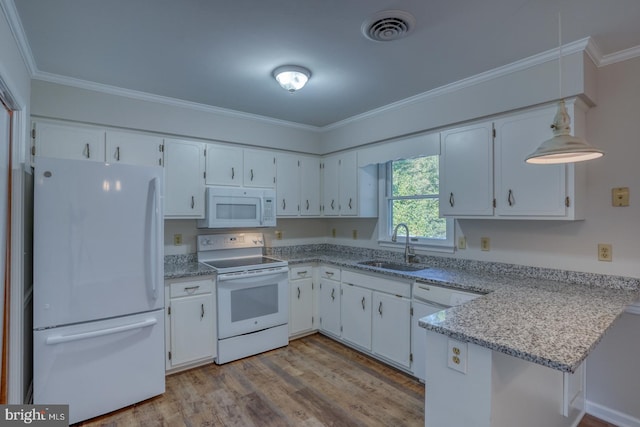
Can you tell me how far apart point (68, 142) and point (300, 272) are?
2.38m

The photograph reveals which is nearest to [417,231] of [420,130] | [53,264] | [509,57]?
[420,130]

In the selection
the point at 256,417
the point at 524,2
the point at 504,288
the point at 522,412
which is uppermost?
the point at 524,2

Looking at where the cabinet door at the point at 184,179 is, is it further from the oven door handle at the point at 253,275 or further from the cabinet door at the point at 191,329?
the cabinet door at the point at 191,329

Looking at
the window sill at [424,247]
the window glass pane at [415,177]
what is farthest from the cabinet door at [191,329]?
the window glass pane at [415,177]

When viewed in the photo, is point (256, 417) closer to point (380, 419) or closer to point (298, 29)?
point (380, 419)

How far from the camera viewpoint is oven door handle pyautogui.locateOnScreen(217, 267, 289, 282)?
2988mm

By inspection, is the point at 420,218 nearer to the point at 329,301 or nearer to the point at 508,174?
the point at 508,174

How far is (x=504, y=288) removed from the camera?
2156mm

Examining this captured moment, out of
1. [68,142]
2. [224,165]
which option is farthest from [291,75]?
[68,142]

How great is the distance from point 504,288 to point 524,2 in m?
1.65

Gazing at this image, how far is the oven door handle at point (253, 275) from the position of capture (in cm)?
299

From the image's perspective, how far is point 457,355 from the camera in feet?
4.36

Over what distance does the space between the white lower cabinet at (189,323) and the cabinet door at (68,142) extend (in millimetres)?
1268

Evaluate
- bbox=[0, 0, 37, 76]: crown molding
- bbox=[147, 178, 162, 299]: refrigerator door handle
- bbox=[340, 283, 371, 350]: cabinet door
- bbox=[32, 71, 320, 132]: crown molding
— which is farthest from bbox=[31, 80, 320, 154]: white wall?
bbox=[340, 283, 371, 350]: cabinet door
